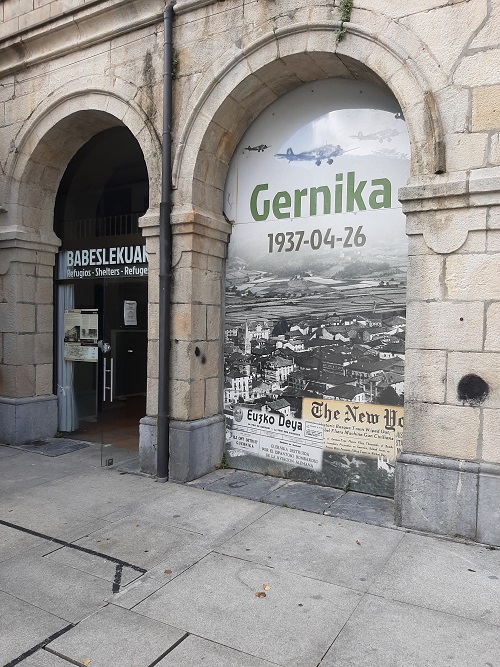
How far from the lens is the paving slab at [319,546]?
12.7 ft

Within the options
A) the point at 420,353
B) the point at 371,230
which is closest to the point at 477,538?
the point at 420,353

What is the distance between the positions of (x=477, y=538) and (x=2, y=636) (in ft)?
11.8

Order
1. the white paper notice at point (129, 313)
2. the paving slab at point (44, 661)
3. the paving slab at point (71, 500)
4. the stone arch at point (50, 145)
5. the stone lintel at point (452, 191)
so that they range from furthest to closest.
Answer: the white paper notice at point (129, 313) → the stone arch at point (50, 145) → the paving slab at point (71, 500) → the stone lintel at point (452, 191) → the paving slab at point (44, 661)

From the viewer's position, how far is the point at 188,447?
586cm

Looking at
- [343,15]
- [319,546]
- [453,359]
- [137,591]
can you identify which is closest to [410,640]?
[319,546]

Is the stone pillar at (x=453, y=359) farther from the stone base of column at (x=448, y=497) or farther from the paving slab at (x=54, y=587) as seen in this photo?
the paving slab at (x=54, y=587)

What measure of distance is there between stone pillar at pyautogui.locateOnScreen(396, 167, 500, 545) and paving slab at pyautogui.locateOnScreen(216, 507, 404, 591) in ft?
1.55

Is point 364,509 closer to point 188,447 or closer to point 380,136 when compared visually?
point 188,447

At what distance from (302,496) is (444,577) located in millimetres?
1889

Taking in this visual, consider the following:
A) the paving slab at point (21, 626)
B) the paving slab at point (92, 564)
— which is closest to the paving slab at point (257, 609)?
the paving slab at point (92, 564)

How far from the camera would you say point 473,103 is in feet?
14.4

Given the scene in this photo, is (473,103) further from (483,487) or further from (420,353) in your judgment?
(483,487)

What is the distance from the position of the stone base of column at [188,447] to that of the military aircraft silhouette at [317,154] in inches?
126

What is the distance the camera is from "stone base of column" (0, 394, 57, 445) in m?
7.55
